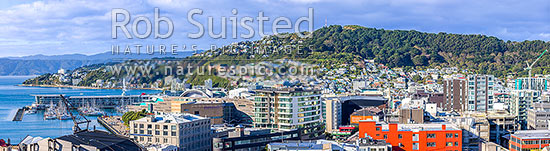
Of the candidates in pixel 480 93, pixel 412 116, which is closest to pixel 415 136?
pixel 412 116

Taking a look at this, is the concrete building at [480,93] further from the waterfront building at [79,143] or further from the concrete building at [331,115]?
the waterfront building at [79,143]

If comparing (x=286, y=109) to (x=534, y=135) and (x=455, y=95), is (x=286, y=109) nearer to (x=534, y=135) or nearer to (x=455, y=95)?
(x=534, y=135)

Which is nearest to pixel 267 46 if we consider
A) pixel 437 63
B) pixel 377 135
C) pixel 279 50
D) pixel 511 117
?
pixel 279 50

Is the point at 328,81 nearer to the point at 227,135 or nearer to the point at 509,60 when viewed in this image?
the point at 509,60

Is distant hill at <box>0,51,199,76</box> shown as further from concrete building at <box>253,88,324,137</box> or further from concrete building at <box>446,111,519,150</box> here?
concrete building at <box>446,111,519,150</box>

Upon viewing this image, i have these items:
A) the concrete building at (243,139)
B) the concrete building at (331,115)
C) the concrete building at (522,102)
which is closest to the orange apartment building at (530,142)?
the concrete building at (243,139)
